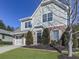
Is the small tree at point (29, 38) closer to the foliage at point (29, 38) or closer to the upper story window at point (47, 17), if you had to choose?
the foliage at point (29, 38)

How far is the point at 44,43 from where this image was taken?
27.6m

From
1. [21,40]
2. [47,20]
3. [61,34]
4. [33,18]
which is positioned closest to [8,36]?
[21,40]

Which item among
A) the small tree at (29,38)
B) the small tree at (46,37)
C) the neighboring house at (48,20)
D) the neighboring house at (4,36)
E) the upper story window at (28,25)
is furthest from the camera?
the neighboring house at (4,36)

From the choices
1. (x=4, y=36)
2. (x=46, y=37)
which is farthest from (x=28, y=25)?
(x=4, y=36)

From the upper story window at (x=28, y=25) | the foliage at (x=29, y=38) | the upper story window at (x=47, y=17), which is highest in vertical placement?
the upper story window at (x=47, y=17)

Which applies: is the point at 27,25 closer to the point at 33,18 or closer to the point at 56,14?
the point at 33,18

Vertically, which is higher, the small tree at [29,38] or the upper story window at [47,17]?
the upper story window at [47,17]

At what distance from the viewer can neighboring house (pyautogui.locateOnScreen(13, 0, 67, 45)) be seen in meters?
26.2

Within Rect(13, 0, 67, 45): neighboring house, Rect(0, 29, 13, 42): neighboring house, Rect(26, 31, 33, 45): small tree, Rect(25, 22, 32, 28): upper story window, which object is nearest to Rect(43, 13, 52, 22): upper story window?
Rect(13, 0, 67, 45): neighboring house

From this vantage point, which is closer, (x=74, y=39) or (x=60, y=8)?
(x=74, y=39)

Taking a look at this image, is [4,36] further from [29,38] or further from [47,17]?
[47,17]

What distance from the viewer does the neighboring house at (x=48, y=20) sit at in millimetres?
26250

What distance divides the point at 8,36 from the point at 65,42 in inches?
1167

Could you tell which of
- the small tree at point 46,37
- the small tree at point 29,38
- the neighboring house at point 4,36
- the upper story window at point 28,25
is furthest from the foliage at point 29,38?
the neighboring house at point 4,36
